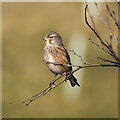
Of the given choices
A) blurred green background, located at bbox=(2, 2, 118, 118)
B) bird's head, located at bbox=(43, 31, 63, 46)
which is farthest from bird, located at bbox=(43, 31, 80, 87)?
blurred green background, located at bbox=(2, 2, 118, 118)

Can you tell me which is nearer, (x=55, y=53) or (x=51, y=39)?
(x=55, y=53)

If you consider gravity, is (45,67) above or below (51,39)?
below

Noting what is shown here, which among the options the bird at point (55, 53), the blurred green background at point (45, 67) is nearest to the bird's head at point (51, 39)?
the bird at point (55, 53)

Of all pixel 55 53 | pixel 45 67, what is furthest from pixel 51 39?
pixel 45 67

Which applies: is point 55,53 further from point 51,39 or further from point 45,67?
point 45,67

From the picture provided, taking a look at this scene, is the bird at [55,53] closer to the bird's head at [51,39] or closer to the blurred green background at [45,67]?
the bird's head at [51,39]

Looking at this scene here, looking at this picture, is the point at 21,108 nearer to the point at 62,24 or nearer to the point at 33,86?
the point at 33,86

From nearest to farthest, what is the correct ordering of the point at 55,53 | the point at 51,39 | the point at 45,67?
the point at 55,53 < the point at 51,39 < the point at 45,67

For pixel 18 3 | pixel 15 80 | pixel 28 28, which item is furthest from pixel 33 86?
pixel 18 3

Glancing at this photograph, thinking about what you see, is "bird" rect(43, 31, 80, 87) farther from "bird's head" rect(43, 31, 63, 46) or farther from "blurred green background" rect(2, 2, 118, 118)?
"blurred green background" rect(2, 2, 118, 118)
